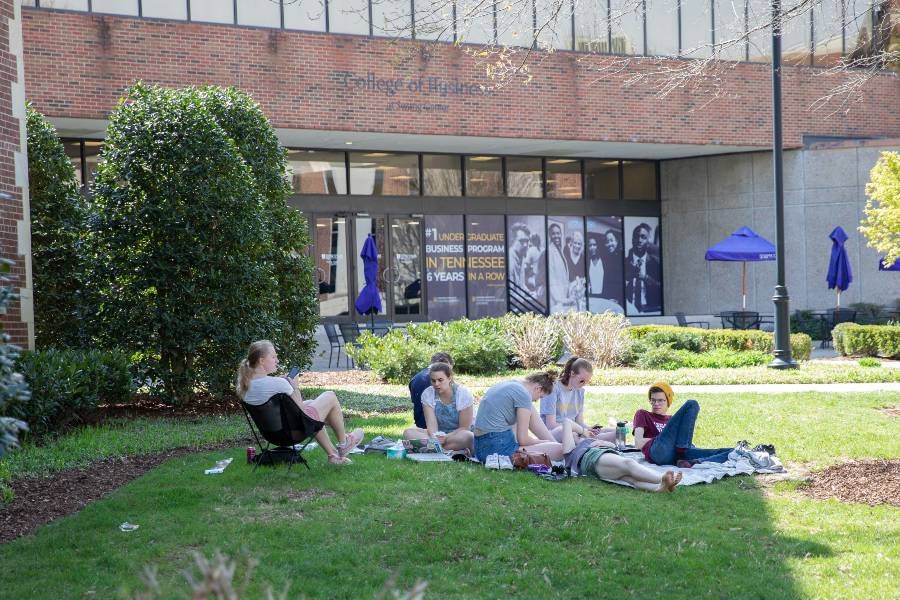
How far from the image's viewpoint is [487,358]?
1780 centimetres

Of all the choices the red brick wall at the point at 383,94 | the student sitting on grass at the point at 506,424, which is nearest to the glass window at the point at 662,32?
the red brick wall at the point at 383,94

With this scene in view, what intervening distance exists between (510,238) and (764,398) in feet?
51.4

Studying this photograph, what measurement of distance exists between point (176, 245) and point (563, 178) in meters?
18.5

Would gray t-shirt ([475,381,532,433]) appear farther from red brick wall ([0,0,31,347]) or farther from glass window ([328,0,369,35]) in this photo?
glass window ([328,0,369,35])

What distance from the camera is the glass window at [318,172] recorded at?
26.4 m

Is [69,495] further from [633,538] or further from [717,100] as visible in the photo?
[717,100]

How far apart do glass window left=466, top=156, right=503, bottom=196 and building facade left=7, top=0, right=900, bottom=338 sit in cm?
4

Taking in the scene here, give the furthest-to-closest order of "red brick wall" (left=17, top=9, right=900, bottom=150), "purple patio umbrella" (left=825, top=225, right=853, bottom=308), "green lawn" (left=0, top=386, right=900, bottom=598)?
"purple patio umbrella" (left=825, top=225, right=853, bottom=308) → "red brick wall" (left=17, top=9, right=900, bottom=150) → "green lawn" (left=0, top=386, right=900, bottom=598)

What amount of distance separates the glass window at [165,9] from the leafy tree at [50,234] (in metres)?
8.43

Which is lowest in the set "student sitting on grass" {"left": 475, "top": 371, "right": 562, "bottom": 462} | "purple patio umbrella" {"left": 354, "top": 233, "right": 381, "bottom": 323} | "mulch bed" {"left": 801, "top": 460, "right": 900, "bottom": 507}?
"mulch bed" {"left": 801, "top": 460, "right": 900, "bottom": 507}

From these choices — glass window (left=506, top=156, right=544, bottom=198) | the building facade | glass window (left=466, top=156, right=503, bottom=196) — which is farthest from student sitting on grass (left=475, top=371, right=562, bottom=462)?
glass window (left=506, top=156, right=544, bottom=198)

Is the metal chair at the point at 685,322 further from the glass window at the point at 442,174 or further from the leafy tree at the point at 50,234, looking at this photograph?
the leafy tree at the point at 50,234

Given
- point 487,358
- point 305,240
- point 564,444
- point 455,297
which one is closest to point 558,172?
point 455,297

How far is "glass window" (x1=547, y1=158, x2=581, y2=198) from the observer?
97.7 feet
